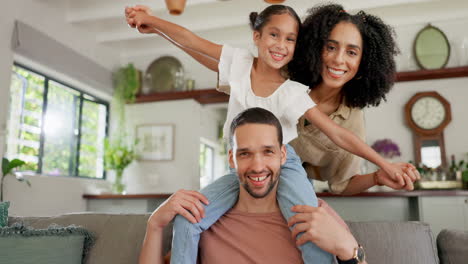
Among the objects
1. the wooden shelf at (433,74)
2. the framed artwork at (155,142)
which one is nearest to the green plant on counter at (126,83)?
the framed artwork at (155,142)

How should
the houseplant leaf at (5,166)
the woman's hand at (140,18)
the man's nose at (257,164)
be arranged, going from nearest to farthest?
the man's nose at (257,164)
the woman's hand at (140,18)
the houseplant leaf at (5,166)

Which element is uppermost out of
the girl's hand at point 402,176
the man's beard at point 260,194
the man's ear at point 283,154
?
the man's ear at point 283,154

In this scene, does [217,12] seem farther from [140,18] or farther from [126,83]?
[140,18]

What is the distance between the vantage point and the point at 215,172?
28.0 ft

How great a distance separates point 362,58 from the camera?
178 cm

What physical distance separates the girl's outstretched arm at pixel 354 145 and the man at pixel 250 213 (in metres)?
0.23

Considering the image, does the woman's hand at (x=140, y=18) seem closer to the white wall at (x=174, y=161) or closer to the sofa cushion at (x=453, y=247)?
the sofa cushion at (x=453, y=247)

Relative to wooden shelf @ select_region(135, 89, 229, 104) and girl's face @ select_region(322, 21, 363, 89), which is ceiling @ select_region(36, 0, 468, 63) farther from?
girl's face @ select_region(322, 21, 363, 89)

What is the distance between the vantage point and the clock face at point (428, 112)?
4.92m

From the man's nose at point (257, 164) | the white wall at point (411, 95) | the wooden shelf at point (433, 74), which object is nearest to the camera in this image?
the man's nose at point (257, 164)

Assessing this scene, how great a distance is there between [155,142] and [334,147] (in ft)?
14.1

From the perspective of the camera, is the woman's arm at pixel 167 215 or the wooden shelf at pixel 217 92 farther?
the wooden shelf at pixel 217 92

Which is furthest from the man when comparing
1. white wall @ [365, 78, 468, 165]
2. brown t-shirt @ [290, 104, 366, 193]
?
white wall @ [365, 78, 468, 165]

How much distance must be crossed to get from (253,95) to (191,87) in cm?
424
